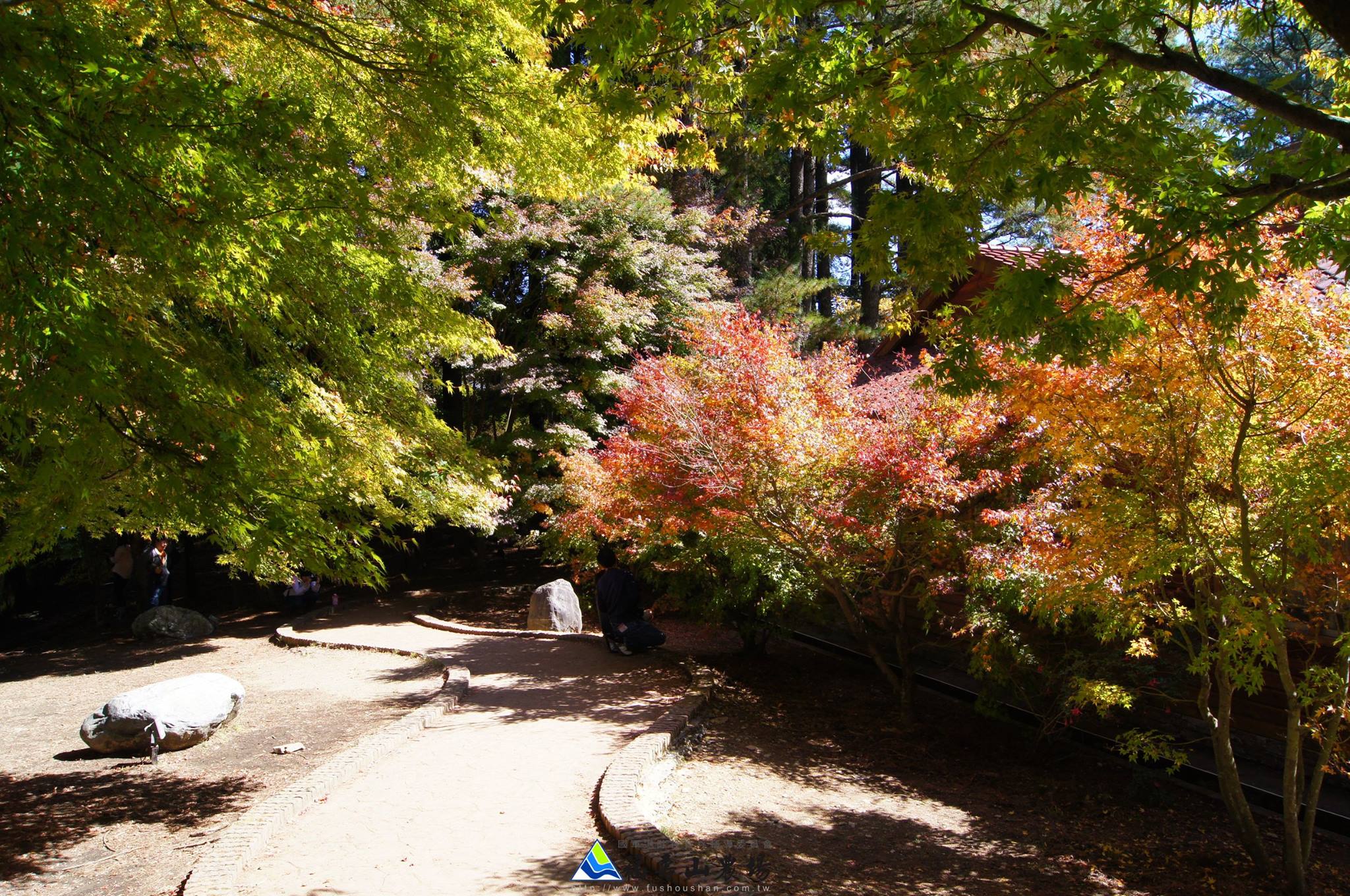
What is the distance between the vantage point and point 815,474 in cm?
880

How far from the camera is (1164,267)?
429 cm

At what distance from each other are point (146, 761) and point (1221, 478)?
31.3 ft

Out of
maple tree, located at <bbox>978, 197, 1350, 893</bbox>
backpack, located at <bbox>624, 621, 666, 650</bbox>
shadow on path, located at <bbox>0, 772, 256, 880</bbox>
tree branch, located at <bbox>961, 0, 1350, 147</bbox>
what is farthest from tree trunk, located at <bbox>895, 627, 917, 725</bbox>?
shadow on path, located at <bbox>0, 772, 256, 880</bbox>

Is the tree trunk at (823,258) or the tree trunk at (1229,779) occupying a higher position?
the tree trunk at (823,258)

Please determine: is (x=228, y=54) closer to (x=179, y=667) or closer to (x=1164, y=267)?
(x=1164, y=267)

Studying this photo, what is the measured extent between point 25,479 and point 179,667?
968 centimetres

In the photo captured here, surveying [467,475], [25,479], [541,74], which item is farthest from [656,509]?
[25,479]

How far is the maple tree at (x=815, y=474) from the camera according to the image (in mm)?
8500

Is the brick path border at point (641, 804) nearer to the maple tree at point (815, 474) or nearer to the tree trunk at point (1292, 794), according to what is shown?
the maple tree at point (815, 474)

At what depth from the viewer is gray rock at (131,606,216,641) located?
48.2 feet

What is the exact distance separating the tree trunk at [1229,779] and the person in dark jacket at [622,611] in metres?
6.46

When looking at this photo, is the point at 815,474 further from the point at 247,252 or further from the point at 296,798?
the point at 247,252

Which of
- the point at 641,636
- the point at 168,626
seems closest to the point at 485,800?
the point at 641,636

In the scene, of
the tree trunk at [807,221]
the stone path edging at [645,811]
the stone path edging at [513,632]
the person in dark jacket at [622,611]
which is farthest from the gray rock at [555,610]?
the tree trunk at [807,221]
